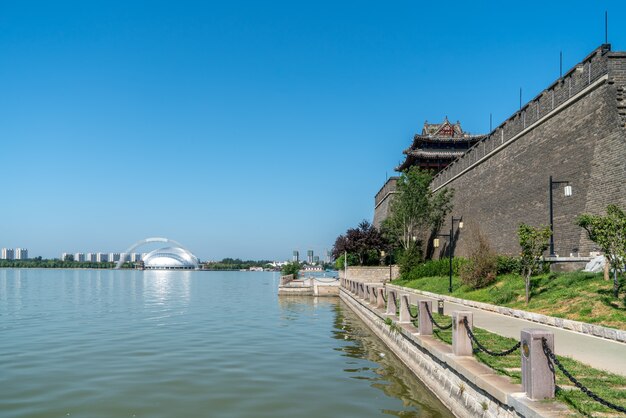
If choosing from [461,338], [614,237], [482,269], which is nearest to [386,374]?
[461,338]

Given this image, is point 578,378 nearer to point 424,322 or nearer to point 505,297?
point 424,322

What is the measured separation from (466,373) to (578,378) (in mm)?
1580

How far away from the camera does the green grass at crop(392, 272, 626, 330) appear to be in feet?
41.8

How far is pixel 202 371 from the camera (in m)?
12.7

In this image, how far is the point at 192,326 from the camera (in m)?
22.1

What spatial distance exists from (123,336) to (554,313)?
1470 cm

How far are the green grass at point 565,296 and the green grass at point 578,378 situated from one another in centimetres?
405

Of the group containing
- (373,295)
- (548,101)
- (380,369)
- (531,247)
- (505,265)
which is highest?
(548,101)

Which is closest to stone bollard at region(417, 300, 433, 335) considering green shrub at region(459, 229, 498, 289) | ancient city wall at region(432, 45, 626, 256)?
ancient city wall at region(432, 45, 626, 256)

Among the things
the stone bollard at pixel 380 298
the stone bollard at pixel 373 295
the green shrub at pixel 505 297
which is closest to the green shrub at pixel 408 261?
the stone bollard at pixel 373 295

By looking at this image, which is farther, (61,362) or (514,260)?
(514,260)

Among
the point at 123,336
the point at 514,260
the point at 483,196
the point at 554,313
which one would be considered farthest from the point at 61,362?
the point at 483,196

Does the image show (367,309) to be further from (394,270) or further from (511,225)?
(394,270)

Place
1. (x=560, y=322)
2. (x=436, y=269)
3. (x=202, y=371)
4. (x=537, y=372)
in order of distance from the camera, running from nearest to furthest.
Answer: (x=537, y=372), (x=202, y=371), (x=560, y=322), (x=436, y=269)
